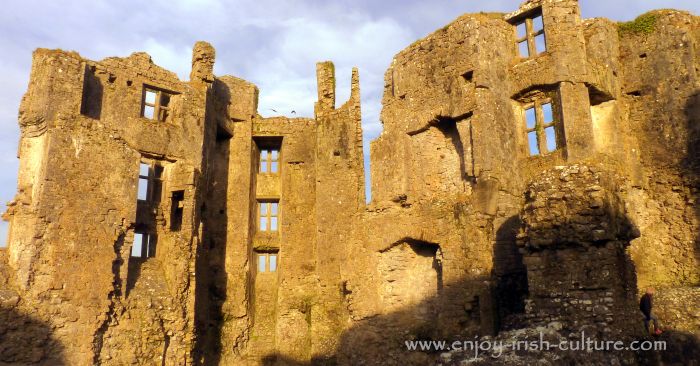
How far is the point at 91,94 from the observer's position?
51.2 ft

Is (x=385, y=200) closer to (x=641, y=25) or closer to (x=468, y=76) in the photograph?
(x=468, y=76)

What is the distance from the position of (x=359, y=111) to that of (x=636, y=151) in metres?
8.71

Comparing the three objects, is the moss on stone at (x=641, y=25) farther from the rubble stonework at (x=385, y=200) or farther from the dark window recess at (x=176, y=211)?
the dark window recess at (x=176, y=211)

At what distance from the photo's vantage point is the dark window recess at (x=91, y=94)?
15.4m

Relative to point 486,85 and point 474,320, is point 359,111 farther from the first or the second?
point 474,320

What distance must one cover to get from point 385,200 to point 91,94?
28.5 ft

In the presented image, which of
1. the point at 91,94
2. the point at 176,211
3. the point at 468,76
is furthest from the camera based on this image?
the point at 176,211

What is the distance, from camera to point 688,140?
568 inches

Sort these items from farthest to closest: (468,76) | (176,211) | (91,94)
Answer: (176,211) < (91,94) < (468,76)

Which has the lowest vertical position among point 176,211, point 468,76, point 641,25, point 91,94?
point 176,211

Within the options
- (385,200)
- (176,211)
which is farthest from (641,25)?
(176,211)

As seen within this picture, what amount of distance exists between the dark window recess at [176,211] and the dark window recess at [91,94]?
3096 mm

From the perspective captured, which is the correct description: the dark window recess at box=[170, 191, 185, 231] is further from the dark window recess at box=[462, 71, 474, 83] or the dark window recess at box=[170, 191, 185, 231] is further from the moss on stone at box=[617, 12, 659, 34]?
the moss on stone at box=[617, 12, 659, 34]

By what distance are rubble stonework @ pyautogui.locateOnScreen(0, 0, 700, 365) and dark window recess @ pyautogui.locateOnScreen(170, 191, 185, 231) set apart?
7 centimetres
